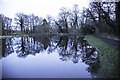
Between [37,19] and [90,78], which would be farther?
[37,19]

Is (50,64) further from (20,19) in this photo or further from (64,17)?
(20,19)

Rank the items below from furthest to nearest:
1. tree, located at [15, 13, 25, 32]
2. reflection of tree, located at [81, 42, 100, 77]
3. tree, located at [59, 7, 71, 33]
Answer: tree, located at [15, 13, 25, 32] → tree, located at [59, 7, 71, 33] → reflection of tree, located at [81, 42, 100, 77]

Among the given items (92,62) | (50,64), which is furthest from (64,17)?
(50,64)

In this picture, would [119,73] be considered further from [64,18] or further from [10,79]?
[64,18]

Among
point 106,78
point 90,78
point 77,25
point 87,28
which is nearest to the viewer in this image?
point 106,78

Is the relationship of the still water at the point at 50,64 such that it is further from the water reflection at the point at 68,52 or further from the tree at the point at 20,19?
the tree at the point at 20,19

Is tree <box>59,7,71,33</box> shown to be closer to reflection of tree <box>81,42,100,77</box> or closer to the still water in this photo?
the still water

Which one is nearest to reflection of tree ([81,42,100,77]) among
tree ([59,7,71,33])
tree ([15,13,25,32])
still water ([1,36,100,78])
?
still water ([1,36,100,78])

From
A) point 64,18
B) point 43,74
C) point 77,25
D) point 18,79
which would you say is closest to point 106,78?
point 43,74

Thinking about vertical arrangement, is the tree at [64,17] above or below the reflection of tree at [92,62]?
above

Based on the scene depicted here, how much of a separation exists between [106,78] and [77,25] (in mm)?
27064

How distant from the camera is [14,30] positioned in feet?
105

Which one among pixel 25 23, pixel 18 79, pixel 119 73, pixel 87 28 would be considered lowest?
pixel 18 79

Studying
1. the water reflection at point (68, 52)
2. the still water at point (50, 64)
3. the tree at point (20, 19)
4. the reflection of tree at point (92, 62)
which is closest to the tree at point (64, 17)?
the tree at point (20, 19)
